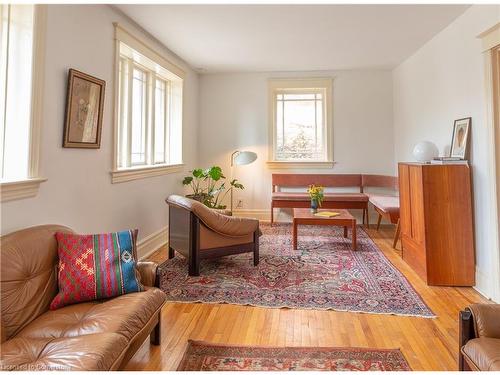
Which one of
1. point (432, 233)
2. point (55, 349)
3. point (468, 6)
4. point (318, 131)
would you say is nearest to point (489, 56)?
point (468, 6)

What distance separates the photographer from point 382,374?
1664 millimetres

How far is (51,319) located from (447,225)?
3250 mm

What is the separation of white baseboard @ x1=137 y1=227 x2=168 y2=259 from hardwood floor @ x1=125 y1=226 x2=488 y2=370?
1383 millimetres

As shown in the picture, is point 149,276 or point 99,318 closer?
point 99,318

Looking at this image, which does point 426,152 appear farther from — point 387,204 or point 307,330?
point 307,330

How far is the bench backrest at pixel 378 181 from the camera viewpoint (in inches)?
222

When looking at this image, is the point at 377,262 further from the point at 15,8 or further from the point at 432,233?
the point at 15,8

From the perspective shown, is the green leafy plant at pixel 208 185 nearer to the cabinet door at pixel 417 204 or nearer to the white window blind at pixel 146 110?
the white window blind at pixel 146 110

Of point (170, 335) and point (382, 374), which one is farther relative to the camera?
point (170, 335)

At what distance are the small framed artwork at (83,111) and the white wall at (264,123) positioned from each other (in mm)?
3306

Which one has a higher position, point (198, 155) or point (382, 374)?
point (198, 155)

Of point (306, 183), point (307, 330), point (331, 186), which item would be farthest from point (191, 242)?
point (331, 186)

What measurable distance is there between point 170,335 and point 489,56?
3.48m

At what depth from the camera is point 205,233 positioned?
3.24 meters
